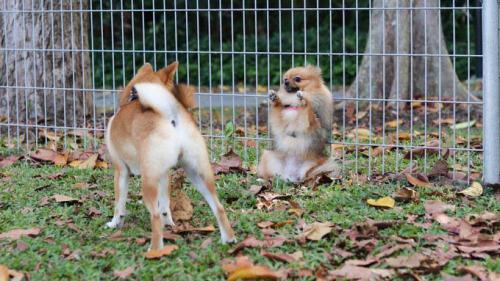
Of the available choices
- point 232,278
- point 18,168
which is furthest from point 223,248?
point 18,168

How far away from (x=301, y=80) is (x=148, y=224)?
1859 millimetres

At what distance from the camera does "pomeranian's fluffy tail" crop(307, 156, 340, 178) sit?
627 cm

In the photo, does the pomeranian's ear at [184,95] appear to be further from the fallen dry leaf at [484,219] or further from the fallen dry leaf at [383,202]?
the fallen dry leaf at [484,219]

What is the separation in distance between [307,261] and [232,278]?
475 mm

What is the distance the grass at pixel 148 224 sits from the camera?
4320mm

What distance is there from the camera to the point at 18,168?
7.04 meters

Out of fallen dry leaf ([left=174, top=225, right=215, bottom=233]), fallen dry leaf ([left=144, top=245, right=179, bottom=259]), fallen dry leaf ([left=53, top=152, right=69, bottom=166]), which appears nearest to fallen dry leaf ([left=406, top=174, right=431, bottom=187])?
fallen dry leaf ([left=174, top=225, right=215, bottom=233])

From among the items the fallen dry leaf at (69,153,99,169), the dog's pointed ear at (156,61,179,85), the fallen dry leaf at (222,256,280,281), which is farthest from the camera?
the fallen dry leaf at (69,153,99,169)

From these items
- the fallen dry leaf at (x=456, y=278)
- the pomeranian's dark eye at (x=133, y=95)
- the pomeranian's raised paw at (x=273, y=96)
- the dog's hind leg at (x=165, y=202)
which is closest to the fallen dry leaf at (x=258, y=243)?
the dog's hind leg at (x=165, y=202)

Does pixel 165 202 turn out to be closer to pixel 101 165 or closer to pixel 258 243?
pixel 258 243

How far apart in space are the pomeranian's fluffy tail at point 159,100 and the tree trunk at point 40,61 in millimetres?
3294

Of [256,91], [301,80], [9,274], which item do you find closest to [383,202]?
[301,80]

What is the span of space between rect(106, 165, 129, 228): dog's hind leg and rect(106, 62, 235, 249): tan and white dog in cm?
11

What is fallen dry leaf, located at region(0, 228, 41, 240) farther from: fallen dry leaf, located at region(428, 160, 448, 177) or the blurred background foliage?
the blurred background foliage
